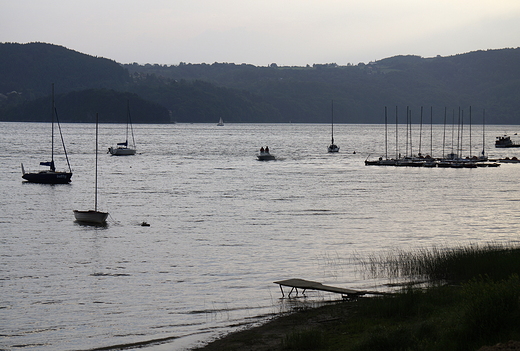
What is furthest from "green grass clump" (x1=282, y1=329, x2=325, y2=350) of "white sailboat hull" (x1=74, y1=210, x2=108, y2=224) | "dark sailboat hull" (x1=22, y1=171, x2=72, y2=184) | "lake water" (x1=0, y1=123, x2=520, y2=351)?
"dark sailboat hull" (x1=22, y1=171, x2=72, y2=184)

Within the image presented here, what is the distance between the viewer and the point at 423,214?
4269cm

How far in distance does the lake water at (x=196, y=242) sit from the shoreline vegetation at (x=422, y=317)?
151cm

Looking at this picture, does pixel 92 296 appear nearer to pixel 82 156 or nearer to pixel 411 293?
pixel 411 293

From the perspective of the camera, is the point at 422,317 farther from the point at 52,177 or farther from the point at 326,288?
the point at 52,177

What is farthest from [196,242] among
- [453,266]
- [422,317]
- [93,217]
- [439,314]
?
[439,314]

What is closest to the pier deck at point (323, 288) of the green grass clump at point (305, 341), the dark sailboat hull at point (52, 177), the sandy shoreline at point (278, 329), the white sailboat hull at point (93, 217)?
the sandy shoreline at point (278, 329)

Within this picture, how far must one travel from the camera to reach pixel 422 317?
1549 cm

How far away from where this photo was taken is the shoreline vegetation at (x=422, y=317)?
38.3ft

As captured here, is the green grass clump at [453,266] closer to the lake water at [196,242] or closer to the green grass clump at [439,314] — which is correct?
Result: the green grass clump at [439,314]

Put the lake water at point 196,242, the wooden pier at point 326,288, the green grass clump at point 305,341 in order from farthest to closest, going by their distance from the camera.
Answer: the wooden pier at point 326,288 → the lake water at point 196,242 → the green grass clump at point 305,341

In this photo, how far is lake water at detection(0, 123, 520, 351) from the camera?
18.6 m

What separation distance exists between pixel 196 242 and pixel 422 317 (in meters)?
18.0

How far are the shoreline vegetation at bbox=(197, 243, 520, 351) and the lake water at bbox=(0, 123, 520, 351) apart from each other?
1.51 meters

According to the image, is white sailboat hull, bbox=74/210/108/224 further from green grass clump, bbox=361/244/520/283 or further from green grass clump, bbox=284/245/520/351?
green grass clump, bbox=284/245/520/351
